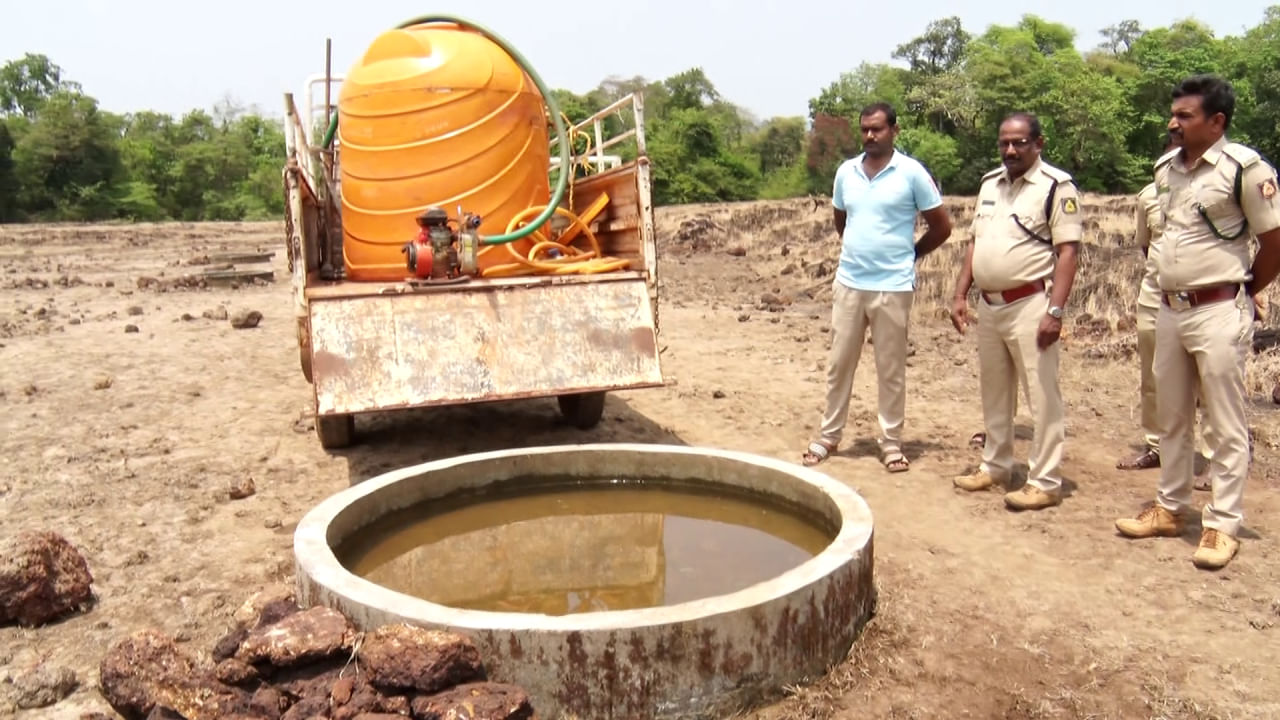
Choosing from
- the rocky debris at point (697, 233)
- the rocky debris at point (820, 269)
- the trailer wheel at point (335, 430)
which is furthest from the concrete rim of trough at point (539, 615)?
the rocky debris at point (697, 233)

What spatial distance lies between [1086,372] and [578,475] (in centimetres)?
446

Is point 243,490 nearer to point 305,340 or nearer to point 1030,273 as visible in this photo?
point 305,340

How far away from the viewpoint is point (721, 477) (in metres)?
4.07

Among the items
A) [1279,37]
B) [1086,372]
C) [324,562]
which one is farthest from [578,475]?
[1279,37]

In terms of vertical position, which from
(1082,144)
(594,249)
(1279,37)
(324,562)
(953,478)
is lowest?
(953,478)

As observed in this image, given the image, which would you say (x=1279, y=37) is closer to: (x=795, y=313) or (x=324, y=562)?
(x=795, y=313)

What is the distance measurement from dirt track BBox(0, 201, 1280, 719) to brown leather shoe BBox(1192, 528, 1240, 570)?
0.13 feet

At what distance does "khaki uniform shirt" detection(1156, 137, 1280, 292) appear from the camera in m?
3.60

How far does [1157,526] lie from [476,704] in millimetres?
2959

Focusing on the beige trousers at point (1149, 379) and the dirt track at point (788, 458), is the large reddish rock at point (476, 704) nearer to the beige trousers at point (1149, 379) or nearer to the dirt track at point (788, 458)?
the dirt track at point (788, 458)

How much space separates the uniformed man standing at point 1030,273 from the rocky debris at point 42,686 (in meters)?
3.65

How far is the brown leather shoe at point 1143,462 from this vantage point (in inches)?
200

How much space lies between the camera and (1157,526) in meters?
4.10

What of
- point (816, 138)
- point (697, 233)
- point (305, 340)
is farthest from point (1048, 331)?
point (816, 138)
